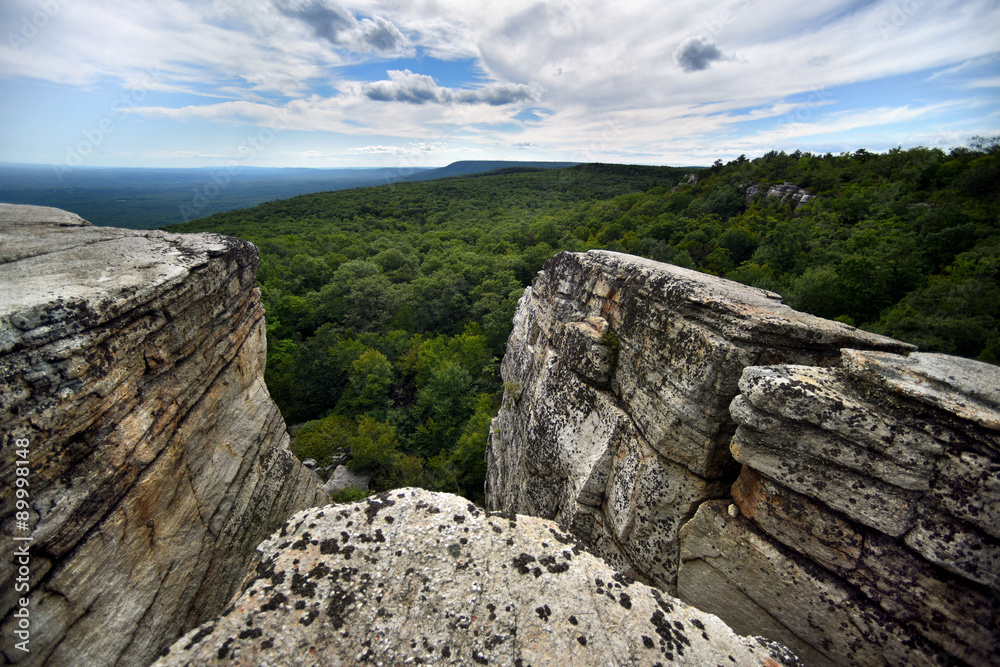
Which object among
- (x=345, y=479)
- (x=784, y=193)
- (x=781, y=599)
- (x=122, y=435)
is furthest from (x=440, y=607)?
(x=784, y=193)

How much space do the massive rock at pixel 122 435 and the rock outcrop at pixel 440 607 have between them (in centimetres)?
333

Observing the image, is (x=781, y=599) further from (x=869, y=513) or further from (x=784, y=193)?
(x=784, y=193)

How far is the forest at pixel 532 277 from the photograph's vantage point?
18.9 m

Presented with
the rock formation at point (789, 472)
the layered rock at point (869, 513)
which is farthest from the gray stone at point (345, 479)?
the layered rock at point (869, 513)

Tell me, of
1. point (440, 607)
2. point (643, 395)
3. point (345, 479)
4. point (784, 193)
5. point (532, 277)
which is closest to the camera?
point (440, 607)

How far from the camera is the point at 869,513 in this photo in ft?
17.8

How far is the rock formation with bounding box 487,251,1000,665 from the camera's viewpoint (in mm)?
4918

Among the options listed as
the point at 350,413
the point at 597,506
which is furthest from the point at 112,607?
the point at 350,413

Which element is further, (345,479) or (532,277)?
(532,277)

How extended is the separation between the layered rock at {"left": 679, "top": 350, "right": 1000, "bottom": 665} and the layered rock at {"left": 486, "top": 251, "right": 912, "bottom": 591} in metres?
1.00

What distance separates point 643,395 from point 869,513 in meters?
4.29

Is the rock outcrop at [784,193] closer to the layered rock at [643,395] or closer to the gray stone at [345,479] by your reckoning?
the layered rock at [643,395]

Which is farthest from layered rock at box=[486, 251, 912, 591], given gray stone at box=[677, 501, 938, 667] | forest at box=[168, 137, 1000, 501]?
forest at box=[168, 137, 1000, 501]

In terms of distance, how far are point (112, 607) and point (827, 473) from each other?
12.1 meters
